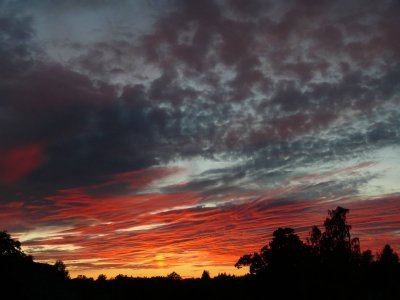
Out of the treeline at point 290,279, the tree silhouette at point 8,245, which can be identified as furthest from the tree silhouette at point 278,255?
the tree silhouette at point 8,245

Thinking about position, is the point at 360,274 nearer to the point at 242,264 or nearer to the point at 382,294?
the point at 382,294

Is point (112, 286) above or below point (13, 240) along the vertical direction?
below

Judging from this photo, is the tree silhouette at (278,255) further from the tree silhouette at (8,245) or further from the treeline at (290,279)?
the tree silhouette at (8,245)

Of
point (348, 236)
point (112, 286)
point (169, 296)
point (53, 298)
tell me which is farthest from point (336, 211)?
point (53, 298)

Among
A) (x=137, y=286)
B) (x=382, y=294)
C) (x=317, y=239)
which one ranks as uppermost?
(x=317, y=239)

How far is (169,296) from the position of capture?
60.3m

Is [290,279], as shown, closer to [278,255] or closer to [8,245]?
[278,255]

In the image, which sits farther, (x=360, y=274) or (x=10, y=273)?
(x=360, y=274)

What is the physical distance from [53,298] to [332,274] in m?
47.9

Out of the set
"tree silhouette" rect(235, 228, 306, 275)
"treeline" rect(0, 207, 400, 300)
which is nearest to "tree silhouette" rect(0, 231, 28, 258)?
"treeline" rect(0, 207, 400, 300)

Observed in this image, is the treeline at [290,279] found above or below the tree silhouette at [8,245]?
below

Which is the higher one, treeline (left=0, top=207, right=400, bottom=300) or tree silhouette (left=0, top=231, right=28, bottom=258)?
tree silhouette (left=0, top=231, right=28, bottom=258)

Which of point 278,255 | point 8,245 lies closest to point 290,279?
point 278,255

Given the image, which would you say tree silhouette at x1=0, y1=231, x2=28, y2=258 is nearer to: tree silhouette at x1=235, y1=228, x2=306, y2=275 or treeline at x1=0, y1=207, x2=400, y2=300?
treeline at x1=0, y1=207, x2=400, y2=300
